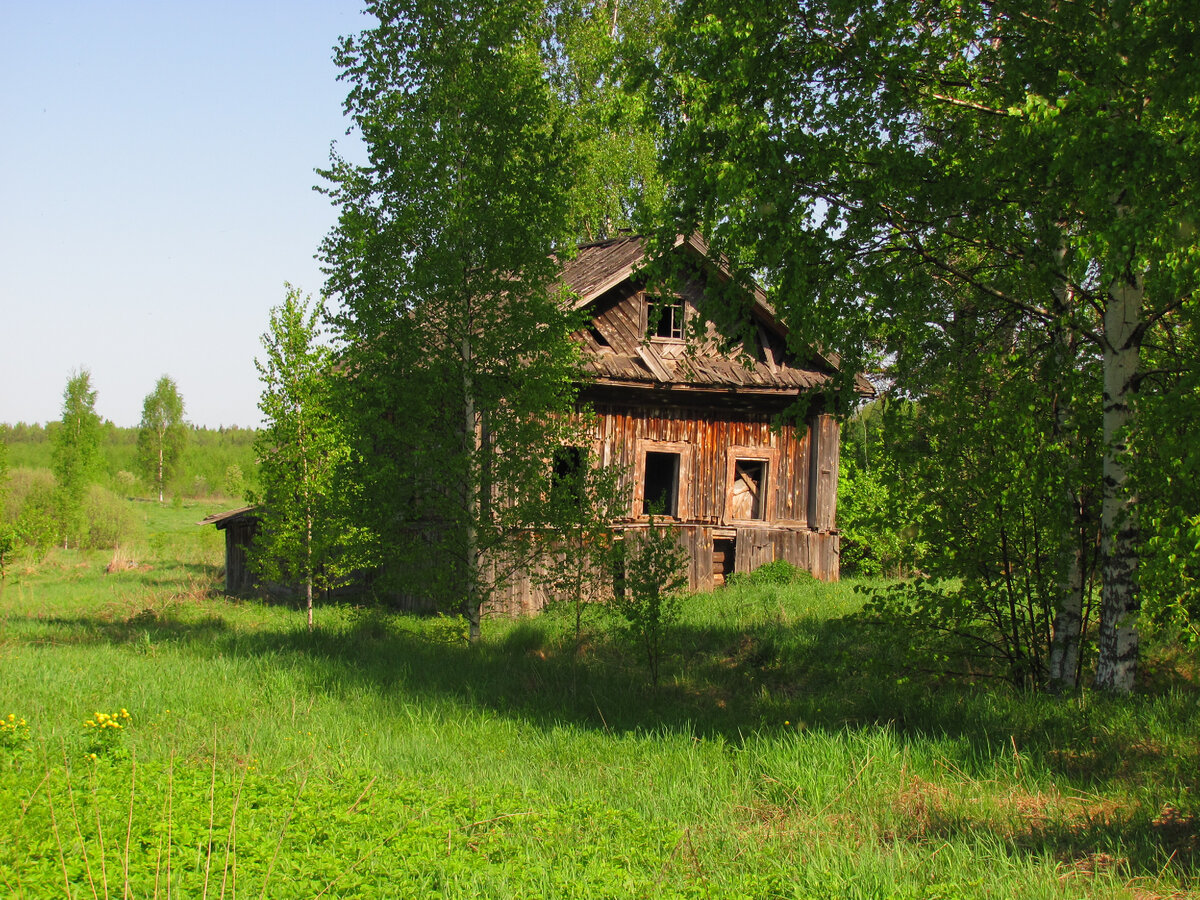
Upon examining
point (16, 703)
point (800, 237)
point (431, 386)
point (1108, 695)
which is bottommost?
point (16, 703)

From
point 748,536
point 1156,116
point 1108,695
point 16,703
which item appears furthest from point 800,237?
point 748,536

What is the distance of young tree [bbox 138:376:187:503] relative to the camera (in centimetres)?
7525

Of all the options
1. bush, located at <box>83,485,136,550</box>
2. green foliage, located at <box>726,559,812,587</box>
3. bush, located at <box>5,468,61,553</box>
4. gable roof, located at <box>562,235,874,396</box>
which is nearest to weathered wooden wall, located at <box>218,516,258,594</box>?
gable roof, located at <box>562,235,874,396</box>

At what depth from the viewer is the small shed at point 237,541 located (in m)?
24.3

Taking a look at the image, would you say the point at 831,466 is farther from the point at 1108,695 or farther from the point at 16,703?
the point at 16,703

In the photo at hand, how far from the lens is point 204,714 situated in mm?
8312

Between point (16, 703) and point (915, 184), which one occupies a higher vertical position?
point (915, 184)

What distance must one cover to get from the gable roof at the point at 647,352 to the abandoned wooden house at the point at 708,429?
25 mm

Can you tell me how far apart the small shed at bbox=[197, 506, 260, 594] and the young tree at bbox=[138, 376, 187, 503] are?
54.8 m

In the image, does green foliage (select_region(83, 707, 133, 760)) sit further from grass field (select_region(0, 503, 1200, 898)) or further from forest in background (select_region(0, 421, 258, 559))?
forest in background (select_region(0, 421, 258, 559))

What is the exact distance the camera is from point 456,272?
486 inches

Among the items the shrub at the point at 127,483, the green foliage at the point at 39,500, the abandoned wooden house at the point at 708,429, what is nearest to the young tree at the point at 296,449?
the abandoned wooden house at the point at 708,429

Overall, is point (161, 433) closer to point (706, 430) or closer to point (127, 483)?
point (127, 483)

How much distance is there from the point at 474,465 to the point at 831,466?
8878 mm
